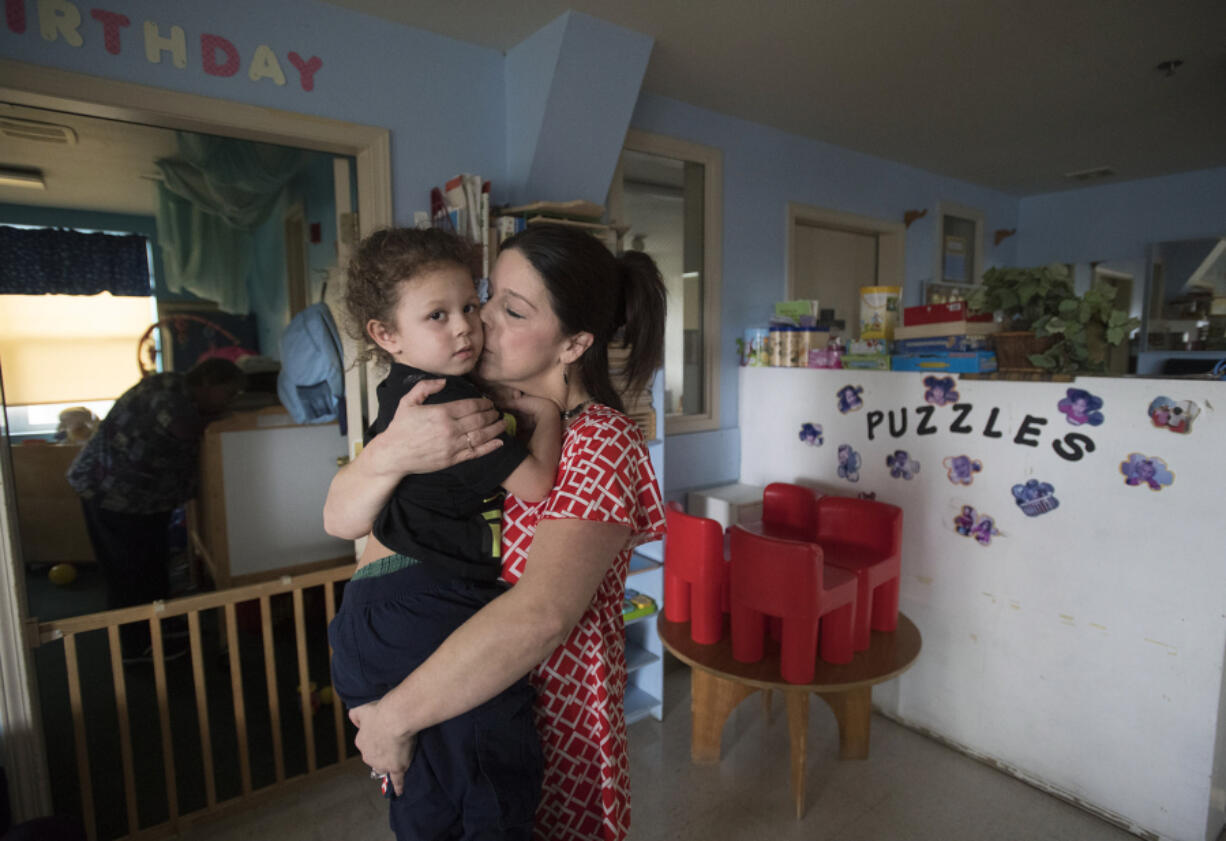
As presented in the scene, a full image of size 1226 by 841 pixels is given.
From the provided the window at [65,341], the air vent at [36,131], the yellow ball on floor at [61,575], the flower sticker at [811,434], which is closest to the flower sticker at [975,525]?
the flower sticker at [811,434]

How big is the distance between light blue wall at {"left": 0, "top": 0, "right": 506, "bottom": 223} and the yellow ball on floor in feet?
10.1

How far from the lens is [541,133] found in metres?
2.31

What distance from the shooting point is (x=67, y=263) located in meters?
3.47

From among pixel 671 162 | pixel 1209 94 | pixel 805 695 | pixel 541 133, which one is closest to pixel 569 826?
pixel 805 695

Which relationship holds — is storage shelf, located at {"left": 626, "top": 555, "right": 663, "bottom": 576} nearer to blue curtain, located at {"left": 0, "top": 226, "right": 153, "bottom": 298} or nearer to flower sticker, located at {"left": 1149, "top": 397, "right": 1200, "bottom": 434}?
flower sticker, located at {"left": 1149, "top": 397, "right": 1200, "bottom": 434}

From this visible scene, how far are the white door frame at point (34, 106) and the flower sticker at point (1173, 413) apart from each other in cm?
275

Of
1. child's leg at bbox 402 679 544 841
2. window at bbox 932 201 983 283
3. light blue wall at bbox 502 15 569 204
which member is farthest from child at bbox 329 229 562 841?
window at bbox 932 201 983 283

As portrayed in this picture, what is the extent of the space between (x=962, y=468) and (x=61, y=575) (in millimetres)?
4612

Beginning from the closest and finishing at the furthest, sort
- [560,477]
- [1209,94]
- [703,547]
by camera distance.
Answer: [560,477]
[703,547]
[1209,94]

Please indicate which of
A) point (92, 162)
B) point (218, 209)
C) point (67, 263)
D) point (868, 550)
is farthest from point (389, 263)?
point (67, 263)

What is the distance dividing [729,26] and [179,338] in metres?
3.23

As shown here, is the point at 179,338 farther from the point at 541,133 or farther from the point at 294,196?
the point at 541,133

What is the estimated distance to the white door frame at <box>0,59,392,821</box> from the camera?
166cm

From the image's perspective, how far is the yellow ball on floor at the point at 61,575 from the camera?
3609 mm
